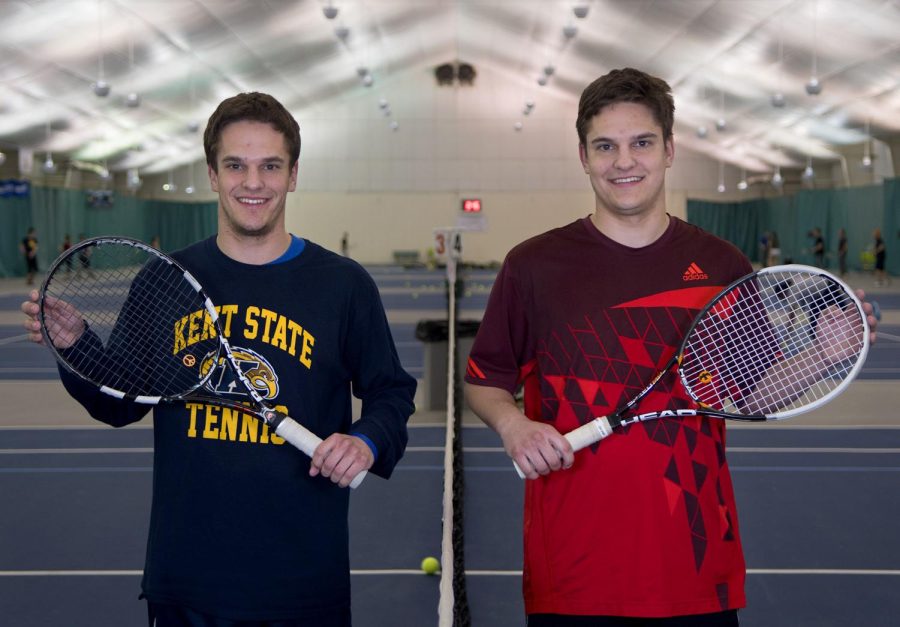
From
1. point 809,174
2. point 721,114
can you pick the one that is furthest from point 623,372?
point 721,114

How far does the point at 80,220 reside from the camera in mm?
33094

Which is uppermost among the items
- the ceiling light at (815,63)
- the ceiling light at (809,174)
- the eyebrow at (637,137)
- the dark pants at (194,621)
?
the ceiling light at (815,63)

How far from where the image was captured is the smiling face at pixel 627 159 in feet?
7.94

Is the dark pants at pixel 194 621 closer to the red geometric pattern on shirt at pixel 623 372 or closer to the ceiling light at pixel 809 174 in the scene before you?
the red geometric pattern on shirt at pixel 623 372

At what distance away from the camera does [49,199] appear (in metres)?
30.7

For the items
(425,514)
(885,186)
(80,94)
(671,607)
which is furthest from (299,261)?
(885,186)

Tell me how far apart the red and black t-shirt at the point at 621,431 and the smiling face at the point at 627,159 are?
0.10 m

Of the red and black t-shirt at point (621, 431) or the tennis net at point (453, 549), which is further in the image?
the tennis net at point (453, 549)

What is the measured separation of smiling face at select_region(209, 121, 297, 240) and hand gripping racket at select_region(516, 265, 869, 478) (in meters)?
0.93

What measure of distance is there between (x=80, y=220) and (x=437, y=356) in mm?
26772

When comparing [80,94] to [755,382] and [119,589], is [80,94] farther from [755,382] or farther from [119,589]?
[755,382]

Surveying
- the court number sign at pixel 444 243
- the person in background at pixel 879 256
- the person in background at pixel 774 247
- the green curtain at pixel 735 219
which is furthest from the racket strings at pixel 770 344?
the green curtain at pixel 735 219

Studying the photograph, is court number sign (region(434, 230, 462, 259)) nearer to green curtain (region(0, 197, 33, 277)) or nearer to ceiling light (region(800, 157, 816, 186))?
ceiling light (region(800, 157, 816, 186))

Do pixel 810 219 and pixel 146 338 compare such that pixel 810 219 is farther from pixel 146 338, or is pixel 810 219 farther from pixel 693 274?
pixel 146 338
